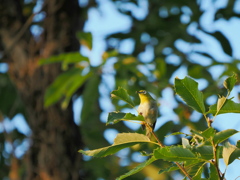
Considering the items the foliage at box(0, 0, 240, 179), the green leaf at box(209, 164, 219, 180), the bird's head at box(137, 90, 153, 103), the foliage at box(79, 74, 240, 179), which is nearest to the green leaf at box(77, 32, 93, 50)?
the foliage at box(0, 0, 240, 179)

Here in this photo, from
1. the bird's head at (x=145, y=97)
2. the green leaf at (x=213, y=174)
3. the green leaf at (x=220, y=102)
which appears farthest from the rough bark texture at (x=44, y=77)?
the green leaf at (x=220, y=102)

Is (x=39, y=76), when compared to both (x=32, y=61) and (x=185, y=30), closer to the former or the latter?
(x=32, y=61)

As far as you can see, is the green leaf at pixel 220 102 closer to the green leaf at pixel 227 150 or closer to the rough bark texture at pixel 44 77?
the green leaf at pixel 227 150

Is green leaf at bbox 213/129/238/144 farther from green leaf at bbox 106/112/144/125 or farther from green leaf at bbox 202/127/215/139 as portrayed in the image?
green leaf at bbox 106/112/144/125

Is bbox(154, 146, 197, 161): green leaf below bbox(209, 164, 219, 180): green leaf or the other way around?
the other way around

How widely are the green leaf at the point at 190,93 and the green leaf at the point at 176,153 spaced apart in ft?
0.44

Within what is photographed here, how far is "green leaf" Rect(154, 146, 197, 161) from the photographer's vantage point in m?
1.03

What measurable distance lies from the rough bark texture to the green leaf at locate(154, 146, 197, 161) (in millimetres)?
2266

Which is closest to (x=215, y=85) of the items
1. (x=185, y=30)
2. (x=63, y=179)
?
(x=185, y=30)

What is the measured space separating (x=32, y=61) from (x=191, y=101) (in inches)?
106

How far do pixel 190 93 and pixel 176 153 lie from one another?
18cm

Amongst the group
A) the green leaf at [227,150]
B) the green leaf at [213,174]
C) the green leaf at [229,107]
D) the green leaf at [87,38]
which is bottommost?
the green leaf at [87,38]

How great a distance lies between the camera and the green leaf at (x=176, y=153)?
103 cm

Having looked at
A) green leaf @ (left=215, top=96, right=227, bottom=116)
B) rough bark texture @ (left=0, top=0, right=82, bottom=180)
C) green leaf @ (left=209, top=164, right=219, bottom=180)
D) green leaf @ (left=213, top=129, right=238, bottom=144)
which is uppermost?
green leaf @ (left=215, top=96, right=227, bottom=116)
